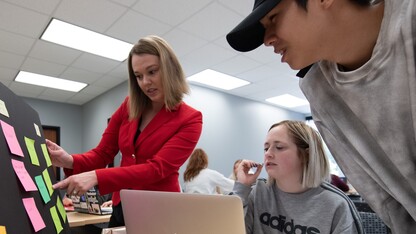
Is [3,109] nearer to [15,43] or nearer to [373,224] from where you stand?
[373,224]

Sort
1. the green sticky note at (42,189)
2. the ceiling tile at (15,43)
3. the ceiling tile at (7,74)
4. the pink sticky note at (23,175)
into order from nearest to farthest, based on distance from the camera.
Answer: the pink sticky note at (23,175)
the green sticky note at (42,189)
the ceiling tile at (15,43)
the ceiling tile at (7,74)

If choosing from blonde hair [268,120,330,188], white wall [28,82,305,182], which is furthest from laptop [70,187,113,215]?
white wall [28,82,305,182]

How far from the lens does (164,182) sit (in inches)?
41.1

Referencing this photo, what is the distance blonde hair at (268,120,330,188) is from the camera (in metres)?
1.10

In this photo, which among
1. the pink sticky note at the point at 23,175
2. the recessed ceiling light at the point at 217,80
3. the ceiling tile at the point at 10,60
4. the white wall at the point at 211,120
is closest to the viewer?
the pink sticky note at the point at 23,175

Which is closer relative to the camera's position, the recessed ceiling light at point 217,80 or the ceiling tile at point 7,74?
the ceiling tile at point 7,74

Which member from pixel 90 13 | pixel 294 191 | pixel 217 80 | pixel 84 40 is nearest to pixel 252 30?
pixel 294 191

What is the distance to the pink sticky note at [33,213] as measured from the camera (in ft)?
1.96

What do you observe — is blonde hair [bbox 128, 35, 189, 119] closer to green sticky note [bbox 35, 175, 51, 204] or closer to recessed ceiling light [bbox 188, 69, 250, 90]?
green sticky note [bbox 35, 175, 51, 204]

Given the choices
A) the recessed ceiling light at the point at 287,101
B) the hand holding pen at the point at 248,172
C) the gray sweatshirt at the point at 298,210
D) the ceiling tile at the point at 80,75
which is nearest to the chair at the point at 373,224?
the gray sweatshirt at the point at 298,210

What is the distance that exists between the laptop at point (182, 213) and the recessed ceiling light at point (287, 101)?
17.2 feet

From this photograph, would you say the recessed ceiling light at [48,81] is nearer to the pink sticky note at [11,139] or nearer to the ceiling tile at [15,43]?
the ceiling tile at [15,43]

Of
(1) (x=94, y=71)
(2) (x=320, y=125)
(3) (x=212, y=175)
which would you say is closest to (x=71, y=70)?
(1) (x=94, y=71)

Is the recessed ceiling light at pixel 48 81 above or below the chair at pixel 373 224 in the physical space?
above
